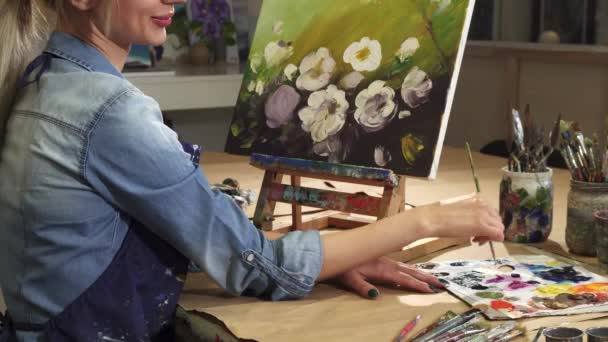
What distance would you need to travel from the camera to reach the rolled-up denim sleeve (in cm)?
118

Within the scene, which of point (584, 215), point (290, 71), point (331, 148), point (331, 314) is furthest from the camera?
point (290, 71)

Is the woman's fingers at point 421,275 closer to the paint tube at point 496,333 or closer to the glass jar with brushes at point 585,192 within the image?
the paint tube at point 496,333

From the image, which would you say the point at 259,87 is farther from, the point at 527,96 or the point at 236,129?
the point at 527,96

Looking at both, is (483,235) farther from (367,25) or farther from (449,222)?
(367,25)

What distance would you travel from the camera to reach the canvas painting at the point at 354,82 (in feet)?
5.14

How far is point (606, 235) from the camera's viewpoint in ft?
4.72

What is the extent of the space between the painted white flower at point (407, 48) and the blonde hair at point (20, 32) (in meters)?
0.62

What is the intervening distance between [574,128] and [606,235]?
300 mm

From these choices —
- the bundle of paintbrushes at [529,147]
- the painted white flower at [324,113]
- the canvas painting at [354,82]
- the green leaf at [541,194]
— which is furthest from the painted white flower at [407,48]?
the green leaf at [541,194]

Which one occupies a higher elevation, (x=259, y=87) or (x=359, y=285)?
(x=259, y=87)

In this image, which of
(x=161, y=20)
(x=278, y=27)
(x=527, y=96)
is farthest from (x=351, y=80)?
(x=527, y=96)

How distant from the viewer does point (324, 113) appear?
1.70 meters

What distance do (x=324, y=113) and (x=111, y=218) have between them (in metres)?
0.59

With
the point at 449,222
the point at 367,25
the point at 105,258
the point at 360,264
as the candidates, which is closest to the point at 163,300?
the point at 105,258
